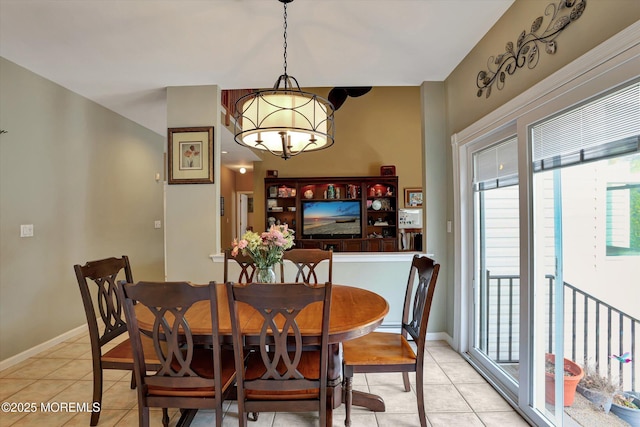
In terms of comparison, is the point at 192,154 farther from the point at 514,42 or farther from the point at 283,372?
the point at 514,42

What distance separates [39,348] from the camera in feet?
9.83

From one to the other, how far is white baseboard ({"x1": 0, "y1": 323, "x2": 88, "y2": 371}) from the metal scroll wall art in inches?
173

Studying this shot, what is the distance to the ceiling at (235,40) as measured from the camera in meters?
2.15

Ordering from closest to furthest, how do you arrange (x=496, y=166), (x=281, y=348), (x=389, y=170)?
(x=281, y=348) < (x=496, y=166) < (x=389, y=170)

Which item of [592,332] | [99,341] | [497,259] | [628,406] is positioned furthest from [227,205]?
[628,406]

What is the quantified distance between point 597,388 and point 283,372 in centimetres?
157

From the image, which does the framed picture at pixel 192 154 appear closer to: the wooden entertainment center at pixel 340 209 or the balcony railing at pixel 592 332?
the balcony railing at pixel 592 332

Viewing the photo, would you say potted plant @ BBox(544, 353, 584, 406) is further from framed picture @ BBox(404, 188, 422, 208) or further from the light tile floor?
framed picture @ BBox(404, 188, 422, 208)

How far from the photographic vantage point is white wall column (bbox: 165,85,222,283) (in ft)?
10.9

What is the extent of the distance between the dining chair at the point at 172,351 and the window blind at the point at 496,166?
2.06 metres

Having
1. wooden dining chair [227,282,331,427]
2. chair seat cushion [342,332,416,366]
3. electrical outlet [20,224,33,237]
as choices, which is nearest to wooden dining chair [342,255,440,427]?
chair seat cushion [342,332,416,366]

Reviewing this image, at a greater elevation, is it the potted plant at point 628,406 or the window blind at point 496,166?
the window blind at point 496,166

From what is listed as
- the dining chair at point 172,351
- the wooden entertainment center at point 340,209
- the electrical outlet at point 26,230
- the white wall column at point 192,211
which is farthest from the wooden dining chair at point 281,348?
the wooden entertainment center at point 340,209

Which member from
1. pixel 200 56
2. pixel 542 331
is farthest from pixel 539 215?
pixel 200 56
